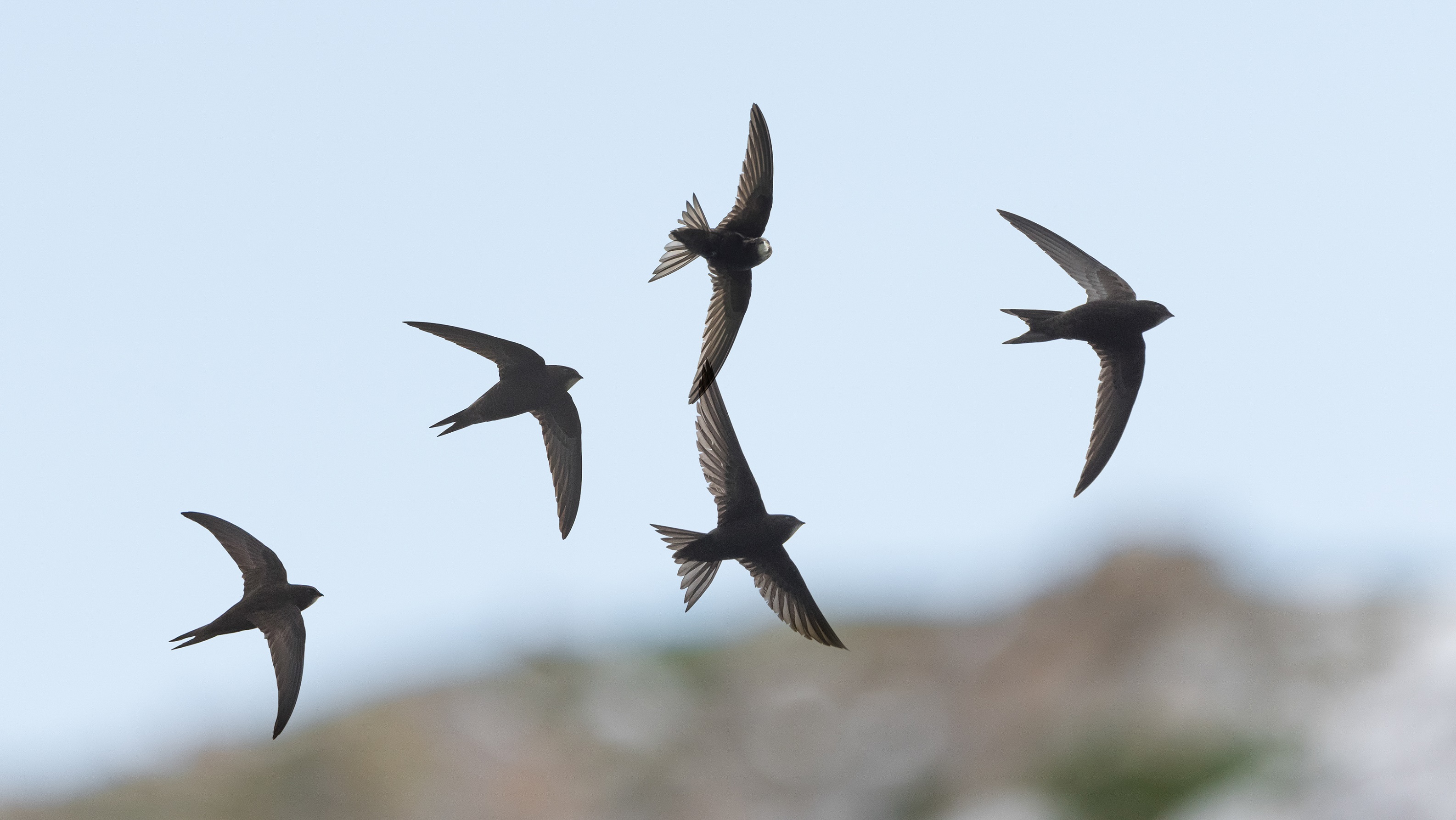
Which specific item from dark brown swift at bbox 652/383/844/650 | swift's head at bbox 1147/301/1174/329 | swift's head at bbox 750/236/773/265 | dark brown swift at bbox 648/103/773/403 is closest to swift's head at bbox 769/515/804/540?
dark brown swift at bbox 652/383/844/650

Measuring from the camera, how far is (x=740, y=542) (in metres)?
5.47

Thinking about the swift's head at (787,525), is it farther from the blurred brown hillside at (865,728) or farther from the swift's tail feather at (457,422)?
the blurred brown hillside at (865,728)

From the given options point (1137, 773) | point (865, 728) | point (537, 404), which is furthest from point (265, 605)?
point (865, 728)

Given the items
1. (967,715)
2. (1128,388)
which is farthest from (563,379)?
(967,715)

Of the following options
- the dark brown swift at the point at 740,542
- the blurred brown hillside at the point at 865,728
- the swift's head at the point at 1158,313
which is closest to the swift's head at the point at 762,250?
the dark brown swift at the point at 740,542

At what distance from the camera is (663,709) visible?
104ft

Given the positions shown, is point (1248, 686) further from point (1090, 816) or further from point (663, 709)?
point (663, 709)

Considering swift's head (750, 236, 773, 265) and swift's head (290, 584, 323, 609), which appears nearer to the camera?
swift's head (290, 584, 323, 609)

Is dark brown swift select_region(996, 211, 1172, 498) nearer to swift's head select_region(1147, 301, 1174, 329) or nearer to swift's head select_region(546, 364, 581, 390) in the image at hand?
swift's head select_region(1147, 301, 1174, 329)

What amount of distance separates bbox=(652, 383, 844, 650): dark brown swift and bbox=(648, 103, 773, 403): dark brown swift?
0.34 meters

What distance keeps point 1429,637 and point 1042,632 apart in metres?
8.48

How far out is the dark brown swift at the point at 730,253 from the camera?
5844mm

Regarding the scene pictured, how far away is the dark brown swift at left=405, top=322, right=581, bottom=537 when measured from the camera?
576 centimetres

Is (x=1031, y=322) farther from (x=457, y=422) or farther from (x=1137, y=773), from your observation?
(x=1137, y=773)
